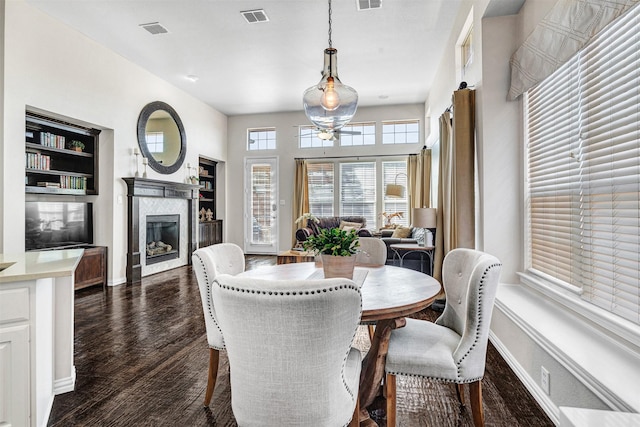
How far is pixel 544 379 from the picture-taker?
72.3 inches

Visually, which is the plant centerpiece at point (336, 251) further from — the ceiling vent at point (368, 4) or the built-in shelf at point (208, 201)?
the built-in shelf at point (208, 201)

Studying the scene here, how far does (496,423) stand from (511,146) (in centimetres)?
203

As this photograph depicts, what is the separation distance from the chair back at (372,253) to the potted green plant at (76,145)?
438cm

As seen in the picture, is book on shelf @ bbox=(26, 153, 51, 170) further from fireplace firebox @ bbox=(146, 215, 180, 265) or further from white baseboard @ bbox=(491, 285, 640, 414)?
white baseboard @ bbox=(491, 285, 640, 414)

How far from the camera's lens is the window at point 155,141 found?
5.70 m

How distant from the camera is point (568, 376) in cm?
158

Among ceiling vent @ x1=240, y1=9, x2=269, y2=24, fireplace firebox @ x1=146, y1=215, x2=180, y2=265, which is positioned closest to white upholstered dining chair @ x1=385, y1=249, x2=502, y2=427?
ceiling vent @ x1=240, y1=9, x2=269, y2=24

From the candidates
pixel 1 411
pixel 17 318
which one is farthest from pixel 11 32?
pixel 1 411

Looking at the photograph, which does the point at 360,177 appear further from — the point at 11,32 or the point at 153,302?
the point at 11,32

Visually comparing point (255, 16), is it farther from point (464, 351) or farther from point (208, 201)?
point (208, 201)

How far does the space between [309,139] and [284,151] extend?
67cm

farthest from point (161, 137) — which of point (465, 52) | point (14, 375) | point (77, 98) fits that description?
point (14, 375)

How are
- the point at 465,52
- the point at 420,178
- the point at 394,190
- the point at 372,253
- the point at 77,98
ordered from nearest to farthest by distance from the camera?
the point at 372,253 < the point at 465,52 < the point at 77,98 < the point at 394,190 < the point at 420,178

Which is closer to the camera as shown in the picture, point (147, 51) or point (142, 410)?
point (142, 410)
